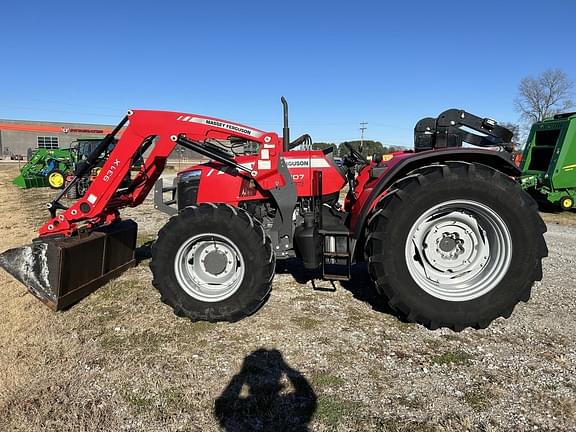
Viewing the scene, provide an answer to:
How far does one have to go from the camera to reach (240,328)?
368 centimetres

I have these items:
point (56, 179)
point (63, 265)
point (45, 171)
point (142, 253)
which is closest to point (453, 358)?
point (63, 265)

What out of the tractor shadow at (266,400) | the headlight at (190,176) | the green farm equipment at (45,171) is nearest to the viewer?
the tractor shadow at (266,400)

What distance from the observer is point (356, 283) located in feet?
16.1

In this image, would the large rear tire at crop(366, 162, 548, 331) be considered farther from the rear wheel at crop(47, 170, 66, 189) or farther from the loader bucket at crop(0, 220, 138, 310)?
the rear wheel at crop(47, 170, 66, 189)

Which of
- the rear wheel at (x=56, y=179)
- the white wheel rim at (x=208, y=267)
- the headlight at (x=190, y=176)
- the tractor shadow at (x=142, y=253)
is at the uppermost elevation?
the headlight at (x=190, y=176)

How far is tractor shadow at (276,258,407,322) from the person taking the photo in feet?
13.7

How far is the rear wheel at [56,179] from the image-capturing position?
54.6 feet

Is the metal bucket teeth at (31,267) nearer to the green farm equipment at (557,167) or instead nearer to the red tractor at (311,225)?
the red tractor at (311,225)

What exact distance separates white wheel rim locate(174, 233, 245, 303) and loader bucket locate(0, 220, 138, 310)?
1.09m

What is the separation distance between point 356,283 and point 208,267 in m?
1.85

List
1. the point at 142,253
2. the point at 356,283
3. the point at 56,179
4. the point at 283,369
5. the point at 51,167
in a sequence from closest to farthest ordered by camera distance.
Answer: the point at 283,369 → the point at 356,283 → the point at 142,253 → the point at 56,179 → the point at 51,167

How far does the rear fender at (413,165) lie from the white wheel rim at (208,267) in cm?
118

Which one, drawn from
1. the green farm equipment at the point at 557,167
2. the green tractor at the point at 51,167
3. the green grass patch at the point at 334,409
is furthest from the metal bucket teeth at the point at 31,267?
the green tractor at the point at 51,167

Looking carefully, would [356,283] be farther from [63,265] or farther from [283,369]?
[63,265]
